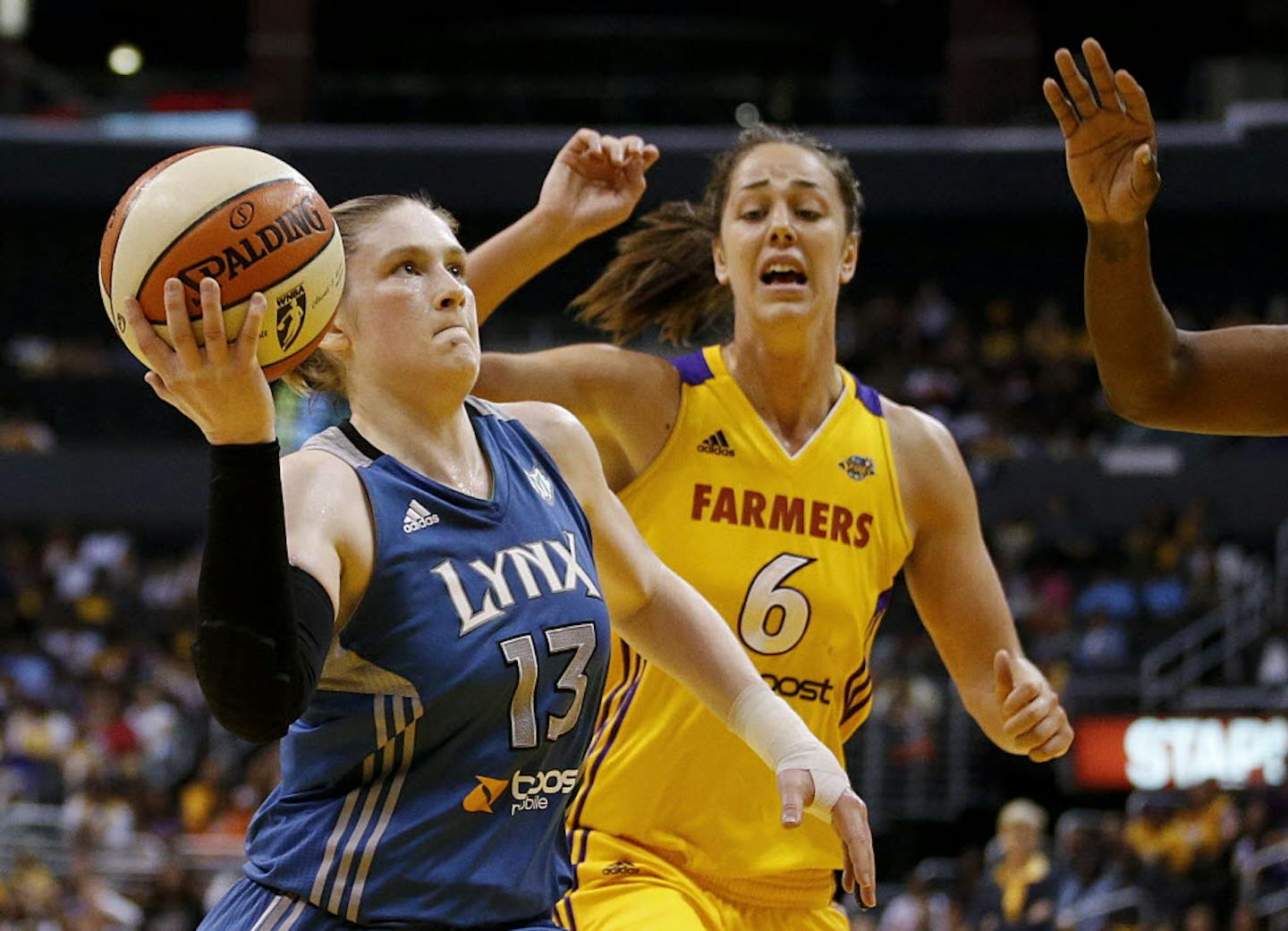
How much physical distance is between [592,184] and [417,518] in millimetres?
1839

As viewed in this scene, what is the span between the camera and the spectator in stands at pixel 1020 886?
1051 centimetres

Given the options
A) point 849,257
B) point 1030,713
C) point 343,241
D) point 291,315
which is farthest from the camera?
point 849,257

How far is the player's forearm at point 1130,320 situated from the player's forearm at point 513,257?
2.01 meters

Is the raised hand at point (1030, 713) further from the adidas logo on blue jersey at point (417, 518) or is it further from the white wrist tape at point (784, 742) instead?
the adidas logo on blue jersey at point (417, 518)

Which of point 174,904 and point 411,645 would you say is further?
point 174,904

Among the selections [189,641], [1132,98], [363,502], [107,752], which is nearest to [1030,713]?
[1132,98]

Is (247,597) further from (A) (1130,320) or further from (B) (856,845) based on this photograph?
(A) (1130,320)

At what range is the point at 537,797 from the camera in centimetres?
335

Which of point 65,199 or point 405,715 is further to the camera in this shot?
point 65,199

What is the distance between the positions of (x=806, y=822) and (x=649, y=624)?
88cm

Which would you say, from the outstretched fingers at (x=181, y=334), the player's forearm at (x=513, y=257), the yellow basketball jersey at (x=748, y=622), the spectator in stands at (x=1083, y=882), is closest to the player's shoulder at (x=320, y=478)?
the outstretched fingers at (x=181, y=334)

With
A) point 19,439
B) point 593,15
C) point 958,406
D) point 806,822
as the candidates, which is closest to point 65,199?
point 19,439

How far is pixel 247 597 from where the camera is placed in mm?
2732

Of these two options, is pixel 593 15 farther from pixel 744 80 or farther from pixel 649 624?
pixel 649 624
